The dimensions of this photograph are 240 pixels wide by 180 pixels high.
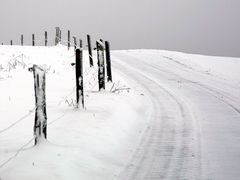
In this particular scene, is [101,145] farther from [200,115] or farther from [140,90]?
[140,90]

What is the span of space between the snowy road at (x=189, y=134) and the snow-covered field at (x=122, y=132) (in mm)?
17

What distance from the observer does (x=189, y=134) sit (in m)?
8.88

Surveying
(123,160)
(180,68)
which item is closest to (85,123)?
(123,160)

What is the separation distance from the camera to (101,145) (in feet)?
25.0

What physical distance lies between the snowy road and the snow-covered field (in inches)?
0.7

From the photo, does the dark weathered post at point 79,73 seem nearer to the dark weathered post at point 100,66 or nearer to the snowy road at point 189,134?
the snowy road at point 189,134

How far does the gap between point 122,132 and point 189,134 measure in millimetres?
1461

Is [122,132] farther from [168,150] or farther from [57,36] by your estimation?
[57,36]

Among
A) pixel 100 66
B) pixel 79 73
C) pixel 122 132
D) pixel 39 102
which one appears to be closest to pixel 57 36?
pixel 100 66

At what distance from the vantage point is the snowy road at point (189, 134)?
6637 mm

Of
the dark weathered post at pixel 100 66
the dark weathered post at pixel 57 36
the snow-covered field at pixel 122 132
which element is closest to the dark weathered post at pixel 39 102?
the snow-covered field at pixel 122 132

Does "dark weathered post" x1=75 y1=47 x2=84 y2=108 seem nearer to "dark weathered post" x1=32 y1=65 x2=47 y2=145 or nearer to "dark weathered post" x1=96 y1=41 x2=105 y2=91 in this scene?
"dark weathered post" x1=96 y1=41 x2=105 y2=91

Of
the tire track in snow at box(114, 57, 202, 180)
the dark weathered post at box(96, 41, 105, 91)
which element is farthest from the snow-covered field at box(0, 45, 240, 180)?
the dark weathered post at box(96, 41, 105, 91)

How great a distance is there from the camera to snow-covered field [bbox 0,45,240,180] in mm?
6393
